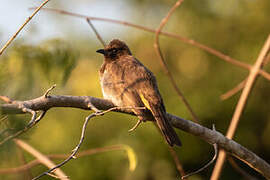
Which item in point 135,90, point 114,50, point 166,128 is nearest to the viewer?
point 166,128

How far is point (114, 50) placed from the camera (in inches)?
224

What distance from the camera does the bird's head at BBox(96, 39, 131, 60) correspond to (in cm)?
559

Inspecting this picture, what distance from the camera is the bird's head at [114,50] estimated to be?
18.4 ft

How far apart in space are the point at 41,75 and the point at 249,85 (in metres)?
1.98

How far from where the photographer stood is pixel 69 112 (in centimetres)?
595

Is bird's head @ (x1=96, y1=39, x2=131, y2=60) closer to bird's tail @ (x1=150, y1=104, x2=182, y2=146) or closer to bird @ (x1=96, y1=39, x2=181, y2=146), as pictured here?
bird @ (x1=96, y1=39, x2=181, y2=146)

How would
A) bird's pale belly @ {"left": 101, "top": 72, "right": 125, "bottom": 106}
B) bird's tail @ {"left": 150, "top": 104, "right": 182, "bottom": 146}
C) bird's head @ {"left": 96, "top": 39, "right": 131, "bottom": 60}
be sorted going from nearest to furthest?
bird's tail @ {"left": 150, "top": 104, "right": 182, "bottom": 146}
bird's pale belly @ {"left": 101, "top": 72, "right": 125, "bottom": 106}
bird's head @ {"left": 96, "top": 39, "right": 131, "bottom": 60}

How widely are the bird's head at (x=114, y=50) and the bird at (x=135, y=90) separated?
0.86 ft

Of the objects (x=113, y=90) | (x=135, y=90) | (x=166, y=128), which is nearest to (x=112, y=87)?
(x=113, y=90)

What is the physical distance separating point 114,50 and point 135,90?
1359 millimetres

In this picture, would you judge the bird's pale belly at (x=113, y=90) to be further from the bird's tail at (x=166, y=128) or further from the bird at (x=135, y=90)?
the bird's tail at (x=166, y=128)

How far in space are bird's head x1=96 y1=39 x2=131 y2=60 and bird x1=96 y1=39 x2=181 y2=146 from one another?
10.3 inches

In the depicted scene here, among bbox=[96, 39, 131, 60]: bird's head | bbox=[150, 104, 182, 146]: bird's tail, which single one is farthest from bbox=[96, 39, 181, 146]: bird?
bbox=[96, 39, 131, 60]: bird's head

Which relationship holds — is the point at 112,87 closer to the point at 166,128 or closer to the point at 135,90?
the point at 135,90
